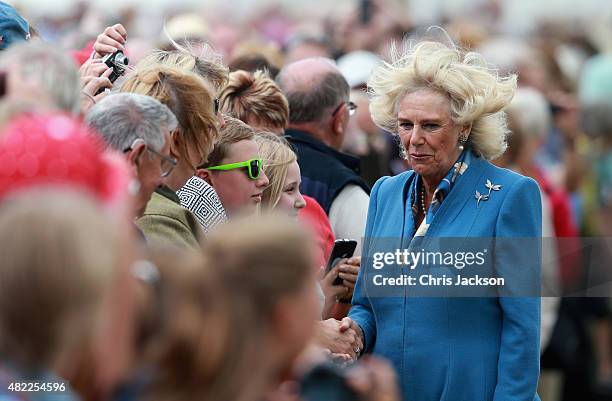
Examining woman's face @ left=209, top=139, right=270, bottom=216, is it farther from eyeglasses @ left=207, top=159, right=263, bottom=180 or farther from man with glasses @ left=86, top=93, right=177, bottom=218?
man with glasses @ left=86, top=93, right=177, bottom=218

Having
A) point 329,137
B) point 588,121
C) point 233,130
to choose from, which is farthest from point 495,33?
point 233,130

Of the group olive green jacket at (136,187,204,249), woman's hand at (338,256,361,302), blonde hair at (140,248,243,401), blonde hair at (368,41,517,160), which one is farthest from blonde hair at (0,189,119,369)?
woman's hand at (338,256,361,302)

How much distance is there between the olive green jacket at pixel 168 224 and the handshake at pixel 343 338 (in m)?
0.72

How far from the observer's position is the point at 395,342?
466 cm

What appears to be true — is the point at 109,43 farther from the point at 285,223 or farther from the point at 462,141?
the point at 285,223

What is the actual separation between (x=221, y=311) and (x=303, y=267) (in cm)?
18

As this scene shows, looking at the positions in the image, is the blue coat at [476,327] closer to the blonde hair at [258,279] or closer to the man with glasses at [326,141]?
the man with glasses at [326,141]

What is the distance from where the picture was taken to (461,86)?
475 cm

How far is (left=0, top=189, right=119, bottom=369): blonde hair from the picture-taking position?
211 centimetres

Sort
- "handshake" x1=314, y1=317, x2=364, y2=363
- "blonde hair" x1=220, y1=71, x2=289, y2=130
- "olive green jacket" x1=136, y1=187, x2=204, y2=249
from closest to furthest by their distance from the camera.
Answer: "olive green jacket" x1=136, y1=187, x2=204, y2=249 → "handshake" x1=314, y1=317, x2=364, y2=363 → "blonde hair" x1=220, y1=71, x2=289, y2=130

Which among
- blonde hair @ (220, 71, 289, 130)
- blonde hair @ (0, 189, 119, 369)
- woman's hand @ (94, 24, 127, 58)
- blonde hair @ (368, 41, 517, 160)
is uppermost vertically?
blonde hair @ (220, 71, 289, 130)

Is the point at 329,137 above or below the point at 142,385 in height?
above

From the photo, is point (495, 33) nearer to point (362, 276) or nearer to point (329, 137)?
point (329, 137)

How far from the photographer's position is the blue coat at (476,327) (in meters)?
4.49
